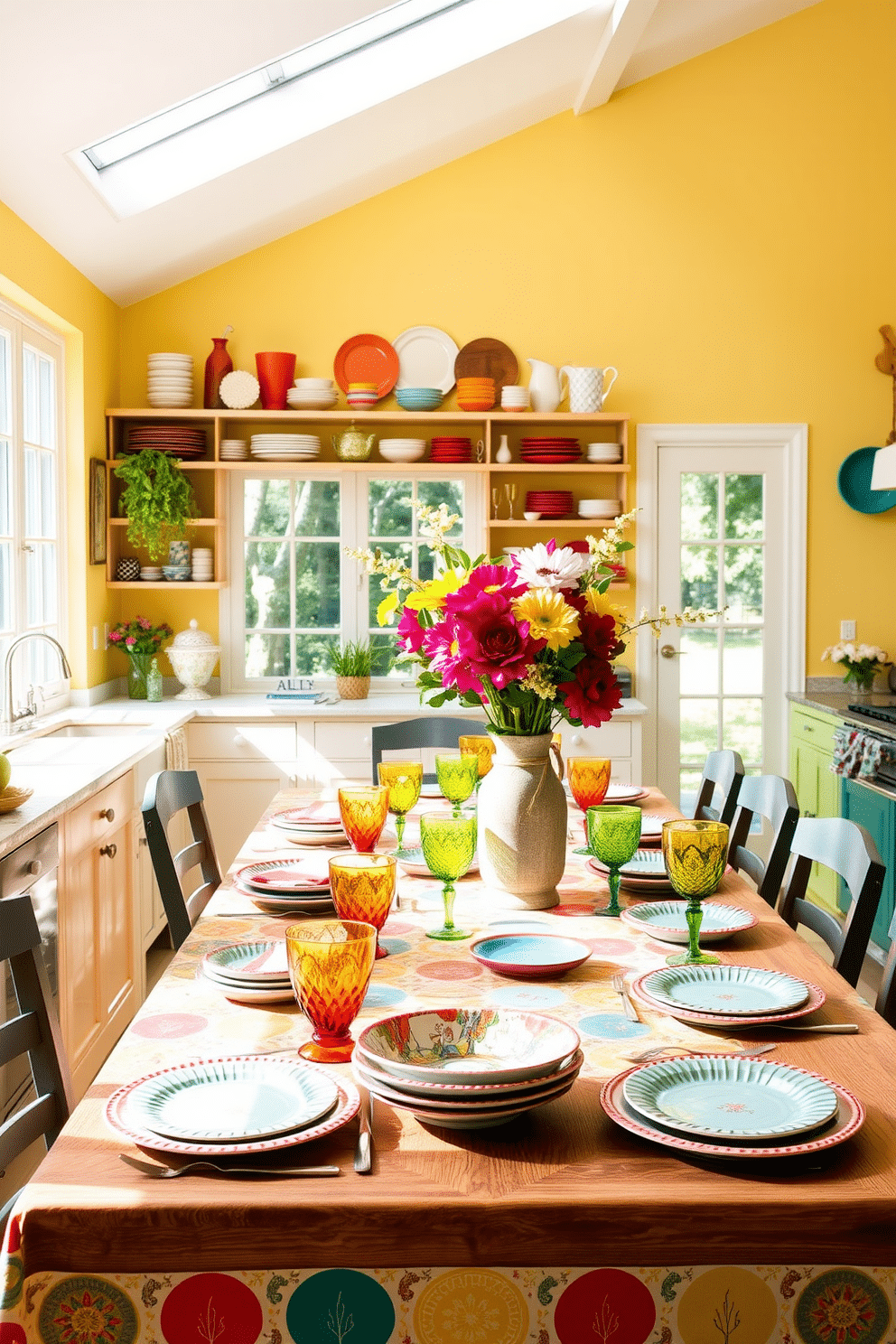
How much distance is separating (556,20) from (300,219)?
4.31ft

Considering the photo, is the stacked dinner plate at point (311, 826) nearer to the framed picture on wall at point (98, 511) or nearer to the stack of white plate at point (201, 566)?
the framed picture on wall at point (98, 511)

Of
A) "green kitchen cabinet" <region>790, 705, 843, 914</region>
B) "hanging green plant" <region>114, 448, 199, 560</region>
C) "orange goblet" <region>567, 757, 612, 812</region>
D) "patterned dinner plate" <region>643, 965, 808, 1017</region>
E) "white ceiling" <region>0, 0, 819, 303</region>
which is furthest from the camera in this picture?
"hanging green plant" <region>114, 448, 199, 560</region>

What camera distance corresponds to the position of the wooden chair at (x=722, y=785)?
2.75 m

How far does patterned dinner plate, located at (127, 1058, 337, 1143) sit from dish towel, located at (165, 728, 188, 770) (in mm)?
2892

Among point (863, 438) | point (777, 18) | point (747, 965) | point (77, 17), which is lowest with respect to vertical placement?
point (747, 965)

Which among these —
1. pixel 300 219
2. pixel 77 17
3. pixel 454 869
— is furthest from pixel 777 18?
pixel 454 869

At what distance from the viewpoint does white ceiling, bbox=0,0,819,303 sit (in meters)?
3.11

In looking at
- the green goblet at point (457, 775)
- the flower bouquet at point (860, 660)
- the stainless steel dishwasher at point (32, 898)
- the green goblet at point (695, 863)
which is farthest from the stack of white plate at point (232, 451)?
the green goblet at point (695, 863)

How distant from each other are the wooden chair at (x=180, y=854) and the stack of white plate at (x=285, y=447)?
258 centimetres

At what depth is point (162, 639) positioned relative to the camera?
5.06m

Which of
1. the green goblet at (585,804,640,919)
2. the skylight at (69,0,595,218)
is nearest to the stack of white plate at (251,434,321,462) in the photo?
the skylight at (69,0,595,218)

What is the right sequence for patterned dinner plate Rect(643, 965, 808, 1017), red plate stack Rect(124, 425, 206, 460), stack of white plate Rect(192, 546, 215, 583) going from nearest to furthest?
1. patterned dinner plate Rect(643, 965, 808, 1017)
2. red plate stack Rect(124, 425, 206, 460)
3. stack of white plate Rect(192, 546, 215, 583)

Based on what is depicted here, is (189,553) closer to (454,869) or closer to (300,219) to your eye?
(300,219)

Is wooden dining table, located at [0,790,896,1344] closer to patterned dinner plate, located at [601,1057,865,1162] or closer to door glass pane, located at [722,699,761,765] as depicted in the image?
patterned dinner plate, located at [601,1057,865,1162]
